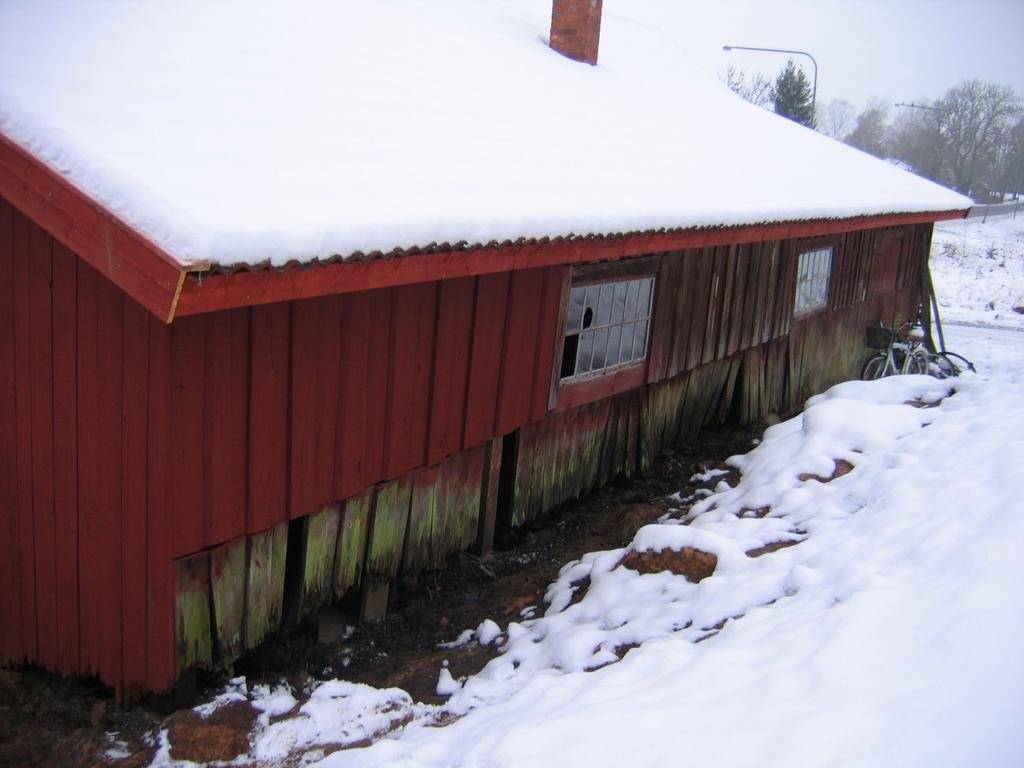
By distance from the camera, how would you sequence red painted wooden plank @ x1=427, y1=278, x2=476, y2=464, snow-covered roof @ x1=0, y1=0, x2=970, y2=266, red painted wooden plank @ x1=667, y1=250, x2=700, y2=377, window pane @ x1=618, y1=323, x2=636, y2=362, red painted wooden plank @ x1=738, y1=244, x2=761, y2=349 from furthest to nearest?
red painted wooden plank @ x1=738, y1=244, x2=761, y2=349 → red painted wooden plank @ x1=667, y1=250, x2=700, y2=377 → window pane @ x1=618, y1=323, x2=636, y2=362 → red painted wooden plank @ x1=427, y1=278, x2=476, y2=464 → snow-covered roof @ x1=0, y1=0, x2=970, y2=266

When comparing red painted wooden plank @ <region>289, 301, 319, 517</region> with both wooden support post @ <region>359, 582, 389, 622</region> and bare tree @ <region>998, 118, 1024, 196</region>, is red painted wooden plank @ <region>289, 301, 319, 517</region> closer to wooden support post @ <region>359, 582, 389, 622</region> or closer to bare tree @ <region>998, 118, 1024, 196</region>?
wooden support post @ <region>359, 582, 389, 622</region>

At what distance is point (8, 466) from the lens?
459cm

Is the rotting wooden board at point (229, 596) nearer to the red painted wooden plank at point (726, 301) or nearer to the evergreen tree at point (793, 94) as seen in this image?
the red painted wooden plank at point (726, 301)

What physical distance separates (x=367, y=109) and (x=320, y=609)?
3274mm

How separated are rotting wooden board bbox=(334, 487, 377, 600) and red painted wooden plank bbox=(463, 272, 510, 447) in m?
0.92

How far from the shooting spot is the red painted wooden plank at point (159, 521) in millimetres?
3920

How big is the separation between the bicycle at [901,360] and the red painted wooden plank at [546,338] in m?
7.80

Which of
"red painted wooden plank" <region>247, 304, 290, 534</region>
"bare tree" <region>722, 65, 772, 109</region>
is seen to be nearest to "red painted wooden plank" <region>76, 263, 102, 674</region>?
"red painted wooden plank" <region>247, 304, 290, 534</region>

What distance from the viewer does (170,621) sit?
432 cm

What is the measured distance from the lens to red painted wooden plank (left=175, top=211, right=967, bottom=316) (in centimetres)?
336

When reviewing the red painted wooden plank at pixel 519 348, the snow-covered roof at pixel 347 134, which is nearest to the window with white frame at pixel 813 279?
the snow-covered roof at pixel 347 134

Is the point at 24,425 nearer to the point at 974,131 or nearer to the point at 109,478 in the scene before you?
the point at 109,478

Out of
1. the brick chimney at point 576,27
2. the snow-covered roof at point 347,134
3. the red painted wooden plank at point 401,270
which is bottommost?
the red painted wooden plank at point 401,270

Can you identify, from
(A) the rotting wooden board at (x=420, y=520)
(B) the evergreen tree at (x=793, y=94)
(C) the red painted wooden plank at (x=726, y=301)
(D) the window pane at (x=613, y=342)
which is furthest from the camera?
(B) the evergreen tree at (x=793, y=94)
